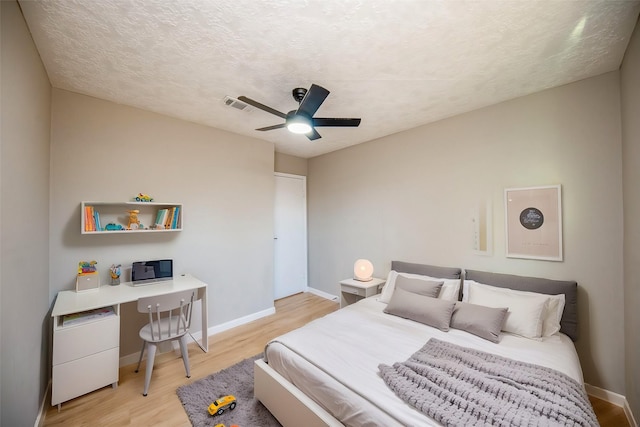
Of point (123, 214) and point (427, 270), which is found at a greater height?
point (123, 214)

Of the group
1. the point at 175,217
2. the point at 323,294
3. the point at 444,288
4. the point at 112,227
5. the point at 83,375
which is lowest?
the point at 323,294

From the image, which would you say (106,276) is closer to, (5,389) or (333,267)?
(5,389)

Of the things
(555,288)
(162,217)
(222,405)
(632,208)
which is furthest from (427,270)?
(162,217)

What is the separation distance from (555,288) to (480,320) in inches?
29.9

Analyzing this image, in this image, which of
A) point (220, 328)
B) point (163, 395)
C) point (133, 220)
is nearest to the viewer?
point (163, 395)

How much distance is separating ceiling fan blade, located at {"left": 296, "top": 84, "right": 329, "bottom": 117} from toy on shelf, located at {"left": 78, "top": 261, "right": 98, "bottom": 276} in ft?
7.99

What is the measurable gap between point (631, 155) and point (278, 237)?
4.10 metres

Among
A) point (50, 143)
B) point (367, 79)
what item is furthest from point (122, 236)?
point (367, 79)

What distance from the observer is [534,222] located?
238 cm

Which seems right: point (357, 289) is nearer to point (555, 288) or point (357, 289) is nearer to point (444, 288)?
point (444, 288)

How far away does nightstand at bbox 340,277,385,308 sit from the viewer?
3268 mm

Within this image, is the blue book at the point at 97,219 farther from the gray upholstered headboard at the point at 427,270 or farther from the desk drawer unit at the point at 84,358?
the gray upholstered headboard at the point at 427,270

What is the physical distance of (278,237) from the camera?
4.52 m

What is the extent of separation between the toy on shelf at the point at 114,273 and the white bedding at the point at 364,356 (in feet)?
5.81
